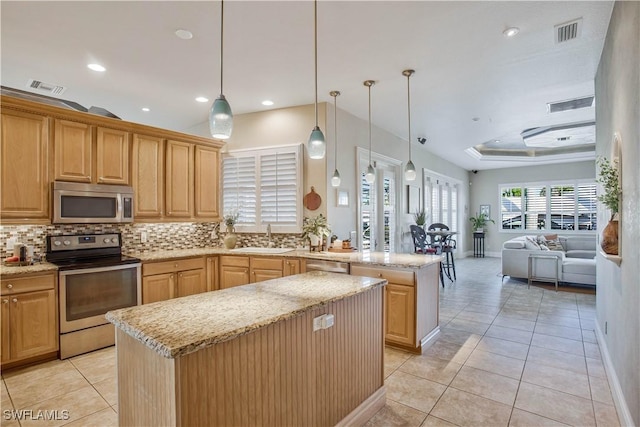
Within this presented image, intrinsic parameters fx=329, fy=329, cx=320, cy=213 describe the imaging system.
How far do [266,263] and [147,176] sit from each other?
72.4 inches

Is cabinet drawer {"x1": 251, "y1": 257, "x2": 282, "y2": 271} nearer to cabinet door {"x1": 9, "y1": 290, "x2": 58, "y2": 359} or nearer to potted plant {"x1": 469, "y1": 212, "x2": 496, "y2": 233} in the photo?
cabinet door {"x1": 9, "y1": 290, "x2": 58, "y2": 359}

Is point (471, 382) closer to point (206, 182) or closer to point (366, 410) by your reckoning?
point (366, 410)

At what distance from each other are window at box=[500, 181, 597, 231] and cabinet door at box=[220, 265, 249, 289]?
930 centimetres

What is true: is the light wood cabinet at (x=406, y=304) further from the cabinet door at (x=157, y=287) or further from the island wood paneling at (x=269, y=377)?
the cabinet door at (x=157, y=287)

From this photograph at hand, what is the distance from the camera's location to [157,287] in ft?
12.5

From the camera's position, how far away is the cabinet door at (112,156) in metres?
3.68

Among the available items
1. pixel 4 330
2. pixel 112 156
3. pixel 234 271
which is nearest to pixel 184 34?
pixel 112 156

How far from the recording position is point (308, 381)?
5.99ft

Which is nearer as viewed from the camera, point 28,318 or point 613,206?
point 613,206

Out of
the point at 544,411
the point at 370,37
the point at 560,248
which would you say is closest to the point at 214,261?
the point at 370,37

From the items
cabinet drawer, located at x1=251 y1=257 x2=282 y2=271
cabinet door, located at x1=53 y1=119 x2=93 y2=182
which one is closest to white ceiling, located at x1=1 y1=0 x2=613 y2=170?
cabinet door, located at x1=53 y1=119 x2=93 y2=182

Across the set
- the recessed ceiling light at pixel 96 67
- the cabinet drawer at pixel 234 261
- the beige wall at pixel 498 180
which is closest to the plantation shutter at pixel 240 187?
the cabinet drawer at pixel 234 261

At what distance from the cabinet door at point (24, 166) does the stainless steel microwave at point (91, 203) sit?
0.39 feet

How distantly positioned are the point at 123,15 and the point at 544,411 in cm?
422
